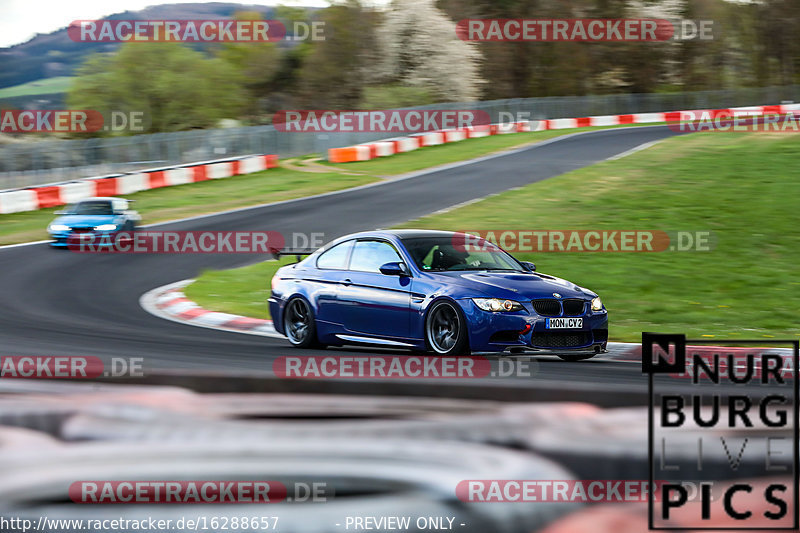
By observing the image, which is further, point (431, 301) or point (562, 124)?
point (562, 124)

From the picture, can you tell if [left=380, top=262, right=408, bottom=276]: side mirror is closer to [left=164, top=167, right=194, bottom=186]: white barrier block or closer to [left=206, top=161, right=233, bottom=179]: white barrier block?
[left=164, top=167, right=194, bottom=186]: white barrier block

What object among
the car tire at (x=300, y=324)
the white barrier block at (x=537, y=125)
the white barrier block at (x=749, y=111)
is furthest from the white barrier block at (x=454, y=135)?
the car tire at (x=300, y=324)

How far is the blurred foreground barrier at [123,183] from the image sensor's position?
27.3m

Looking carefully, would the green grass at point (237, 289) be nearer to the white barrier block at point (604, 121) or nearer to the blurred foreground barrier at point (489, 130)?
the blurred foreground barrier at point (489, 130)

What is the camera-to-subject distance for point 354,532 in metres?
4.60

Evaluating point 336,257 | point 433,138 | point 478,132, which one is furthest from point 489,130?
point 336,257

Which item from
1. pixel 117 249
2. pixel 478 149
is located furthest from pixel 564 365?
pixel 478 149

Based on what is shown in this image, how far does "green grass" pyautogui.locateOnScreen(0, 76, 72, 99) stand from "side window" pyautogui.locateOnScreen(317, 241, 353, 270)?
9100 centimetres

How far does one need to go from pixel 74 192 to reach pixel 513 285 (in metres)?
21.1

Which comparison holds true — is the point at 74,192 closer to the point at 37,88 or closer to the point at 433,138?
the point at 433,138

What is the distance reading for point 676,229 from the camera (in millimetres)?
18422

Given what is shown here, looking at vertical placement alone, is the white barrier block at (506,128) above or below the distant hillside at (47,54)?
below

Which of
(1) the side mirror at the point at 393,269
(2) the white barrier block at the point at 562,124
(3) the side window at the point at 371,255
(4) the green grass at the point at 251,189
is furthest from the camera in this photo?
(2) the white barrier block at the point at 562,124

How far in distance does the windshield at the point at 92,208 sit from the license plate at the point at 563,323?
48.9 feet
